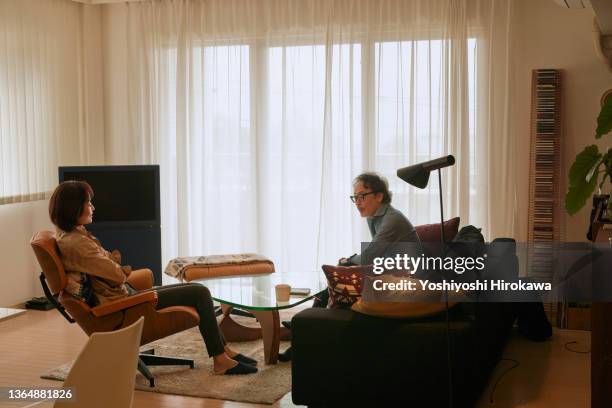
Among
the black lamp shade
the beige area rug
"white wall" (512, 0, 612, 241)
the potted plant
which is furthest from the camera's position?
"white wall" (512, 0, 612, 241)

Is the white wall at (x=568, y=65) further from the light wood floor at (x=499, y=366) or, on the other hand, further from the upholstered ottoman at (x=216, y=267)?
the upholstered ottoman at (x=216, y=267)

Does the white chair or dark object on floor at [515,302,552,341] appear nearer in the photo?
the white chair

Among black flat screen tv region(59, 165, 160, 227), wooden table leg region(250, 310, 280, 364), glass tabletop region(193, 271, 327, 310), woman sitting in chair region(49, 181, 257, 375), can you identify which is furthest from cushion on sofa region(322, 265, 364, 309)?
black flat screen tv region(59, 165, 160, 227)

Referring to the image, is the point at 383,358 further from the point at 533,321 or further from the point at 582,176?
the point at 533,321

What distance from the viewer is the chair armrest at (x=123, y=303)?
422 cm

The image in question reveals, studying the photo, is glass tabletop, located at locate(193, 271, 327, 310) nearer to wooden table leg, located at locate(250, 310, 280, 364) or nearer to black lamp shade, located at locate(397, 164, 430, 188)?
wooden table leg, located at locate(250, 310, 280, 364)

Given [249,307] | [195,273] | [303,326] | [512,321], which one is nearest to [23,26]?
[195,273]

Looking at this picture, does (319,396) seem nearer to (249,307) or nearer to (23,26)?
(249,307)

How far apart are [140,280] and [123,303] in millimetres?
739

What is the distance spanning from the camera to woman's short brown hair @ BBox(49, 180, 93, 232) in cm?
427

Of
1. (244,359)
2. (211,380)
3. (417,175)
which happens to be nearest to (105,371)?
(417,175)

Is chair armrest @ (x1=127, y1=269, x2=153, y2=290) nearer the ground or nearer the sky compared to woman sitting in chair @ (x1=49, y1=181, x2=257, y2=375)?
nearer the ground

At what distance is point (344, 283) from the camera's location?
388cm

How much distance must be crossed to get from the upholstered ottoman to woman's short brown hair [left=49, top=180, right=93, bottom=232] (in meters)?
1.26
